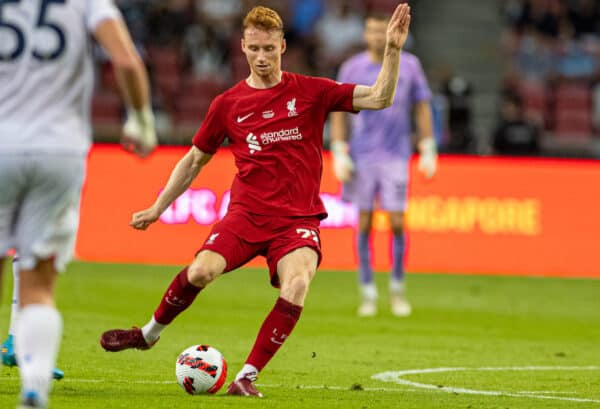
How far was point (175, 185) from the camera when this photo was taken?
8078mm

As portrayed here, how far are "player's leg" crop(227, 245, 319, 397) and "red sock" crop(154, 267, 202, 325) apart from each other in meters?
0.51

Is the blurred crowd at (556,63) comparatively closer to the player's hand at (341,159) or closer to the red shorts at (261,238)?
the player's hand at (341,159)

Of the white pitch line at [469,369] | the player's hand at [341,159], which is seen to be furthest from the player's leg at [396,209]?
the white pitch line at [469,369]

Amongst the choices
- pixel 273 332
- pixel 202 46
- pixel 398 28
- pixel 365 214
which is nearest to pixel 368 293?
pixel 365 214

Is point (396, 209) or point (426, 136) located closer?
point (396, 209)

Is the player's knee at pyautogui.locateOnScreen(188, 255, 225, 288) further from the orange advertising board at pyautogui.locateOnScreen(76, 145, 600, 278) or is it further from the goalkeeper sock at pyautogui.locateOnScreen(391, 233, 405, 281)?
the orange advertising board at pyautogui.locateOnScreen(76, 145, 600, 278)

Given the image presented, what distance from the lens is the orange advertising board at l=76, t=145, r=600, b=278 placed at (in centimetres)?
1803

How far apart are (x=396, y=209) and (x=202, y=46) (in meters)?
10.6

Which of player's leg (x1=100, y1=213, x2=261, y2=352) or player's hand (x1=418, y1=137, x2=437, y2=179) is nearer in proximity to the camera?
player's leg (x1=100, y1=213, x2=261, y2=352)

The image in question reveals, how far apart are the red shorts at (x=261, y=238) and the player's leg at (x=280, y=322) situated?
0.41 ft

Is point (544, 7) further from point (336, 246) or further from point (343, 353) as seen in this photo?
point (343, 353)

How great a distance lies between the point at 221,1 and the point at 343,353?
14.8 metres

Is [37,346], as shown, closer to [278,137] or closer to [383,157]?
[278,137]

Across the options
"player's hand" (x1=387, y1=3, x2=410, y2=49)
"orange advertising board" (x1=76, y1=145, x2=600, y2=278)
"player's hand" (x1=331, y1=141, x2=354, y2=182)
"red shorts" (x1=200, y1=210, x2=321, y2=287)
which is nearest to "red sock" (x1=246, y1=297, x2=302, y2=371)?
"red shorts" (x1=200, y1=210, x2=321, y2=287)
